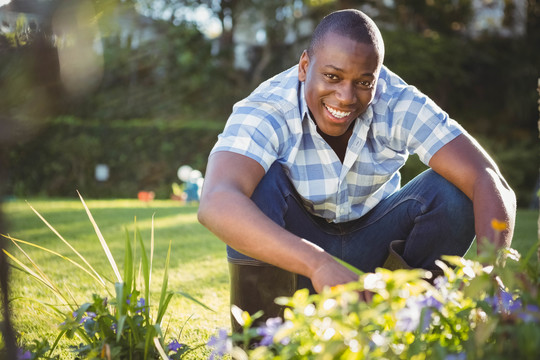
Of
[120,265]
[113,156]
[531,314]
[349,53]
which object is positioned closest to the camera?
[531,314]

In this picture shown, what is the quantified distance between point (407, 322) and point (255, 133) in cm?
107

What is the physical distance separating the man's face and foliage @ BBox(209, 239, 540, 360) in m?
0.87

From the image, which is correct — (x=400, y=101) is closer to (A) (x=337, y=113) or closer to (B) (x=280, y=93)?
(A) (x=337, y=113)

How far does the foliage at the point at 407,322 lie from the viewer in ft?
3.26

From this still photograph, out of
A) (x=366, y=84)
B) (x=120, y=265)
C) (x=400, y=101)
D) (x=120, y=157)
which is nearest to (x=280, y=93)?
(x=366, y=84)

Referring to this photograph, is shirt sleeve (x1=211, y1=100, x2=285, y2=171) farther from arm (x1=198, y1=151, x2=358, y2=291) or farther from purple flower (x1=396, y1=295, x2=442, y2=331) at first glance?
purple flower (x1=396, y1=295, x2=442, y2=331)

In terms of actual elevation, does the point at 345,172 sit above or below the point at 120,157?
above

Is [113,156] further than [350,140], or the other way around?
[113,156]

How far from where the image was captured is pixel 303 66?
88.1 inches

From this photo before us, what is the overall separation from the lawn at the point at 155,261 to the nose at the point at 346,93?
2.60 ft

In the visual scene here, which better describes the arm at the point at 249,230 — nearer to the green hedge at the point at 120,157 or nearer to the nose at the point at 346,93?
the nose at the point at 346,93

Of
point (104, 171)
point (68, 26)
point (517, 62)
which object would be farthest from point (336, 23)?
point (517, 62)

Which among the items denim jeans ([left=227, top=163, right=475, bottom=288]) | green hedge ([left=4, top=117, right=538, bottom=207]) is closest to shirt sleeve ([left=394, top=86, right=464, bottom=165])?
denim jeans ([left=227, top=163, right=475, bottom=288])

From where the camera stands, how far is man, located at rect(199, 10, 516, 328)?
184 cm
